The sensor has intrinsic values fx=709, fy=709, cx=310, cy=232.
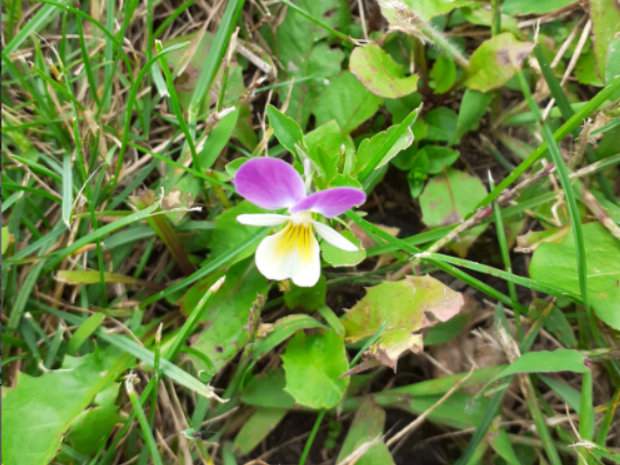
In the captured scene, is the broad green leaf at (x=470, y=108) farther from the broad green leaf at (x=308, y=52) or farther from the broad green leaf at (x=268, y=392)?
the broad green leaf at (x=268, y=392)

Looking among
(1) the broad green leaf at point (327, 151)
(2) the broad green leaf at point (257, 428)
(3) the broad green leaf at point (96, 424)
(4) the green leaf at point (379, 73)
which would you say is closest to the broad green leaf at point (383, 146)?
(1) the broad green leaf at point (327, 151)

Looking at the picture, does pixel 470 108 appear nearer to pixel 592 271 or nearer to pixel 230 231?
pixel 592 271

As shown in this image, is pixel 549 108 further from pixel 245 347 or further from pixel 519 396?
pixel 245 347

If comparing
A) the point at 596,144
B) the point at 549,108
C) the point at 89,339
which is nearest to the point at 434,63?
the point at 549,108

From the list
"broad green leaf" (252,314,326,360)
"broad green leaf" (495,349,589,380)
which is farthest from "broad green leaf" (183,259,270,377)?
"broad green leaf" (495,349,589,380)

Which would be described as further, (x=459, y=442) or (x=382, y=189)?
(x=382, y=189)
